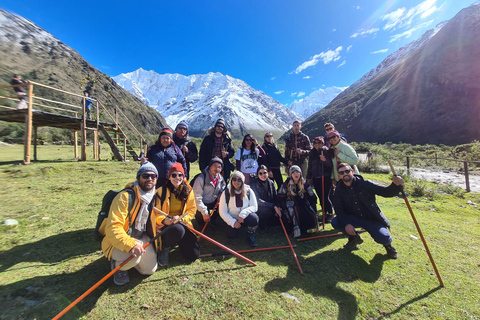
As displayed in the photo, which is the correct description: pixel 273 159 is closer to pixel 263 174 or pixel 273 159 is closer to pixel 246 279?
pixel 263 174

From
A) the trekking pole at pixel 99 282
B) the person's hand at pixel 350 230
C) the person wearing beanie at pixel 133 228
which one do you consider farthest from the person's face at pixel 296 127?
the trekking pole at pixel 99 282

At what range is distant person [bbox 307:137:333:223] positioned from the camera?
508 centimetres

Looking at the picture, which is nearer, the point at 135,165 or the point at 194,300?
the point at 194,300

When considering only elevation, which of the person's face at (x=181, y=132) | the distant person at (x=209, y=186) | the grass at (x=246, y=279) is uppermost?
the person's face at (x=181, y=132)

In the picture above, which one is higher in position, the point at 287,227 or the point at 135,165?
the point at 135,165

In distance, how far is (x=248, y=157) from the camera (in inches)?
222

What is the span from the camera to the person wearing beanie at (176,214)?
3443 millimetres

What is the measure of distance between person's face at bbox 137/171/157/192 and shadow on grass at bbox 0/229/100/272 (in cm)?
176

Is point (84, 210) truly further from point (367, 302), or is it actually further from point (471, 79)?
point (471, 79)

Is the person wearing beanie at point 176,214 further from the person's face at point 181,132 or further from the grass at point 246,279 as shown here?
the person's face at point 181,132

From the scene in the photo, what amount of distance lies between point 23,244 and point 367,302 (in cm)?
606

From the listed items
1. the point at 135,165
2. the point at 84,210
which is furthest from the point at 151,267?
the point at 135,165

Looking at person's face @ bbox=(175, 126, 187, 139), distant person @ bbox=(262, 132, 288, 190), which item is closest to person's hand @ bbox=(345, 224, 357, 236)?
distant person @ bbox=(262, 132, 288, 190)

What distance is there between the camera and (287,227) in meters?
4.79
